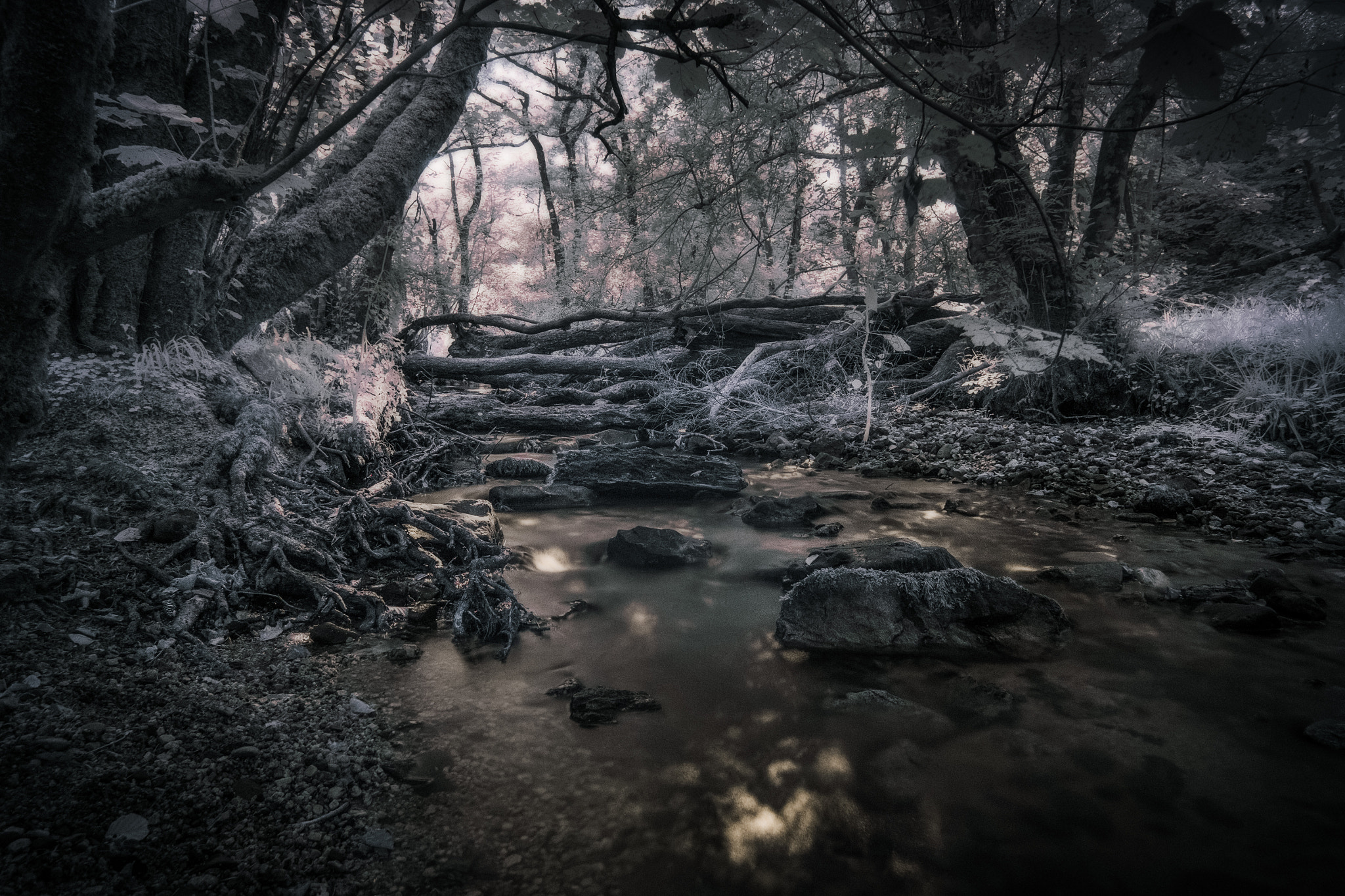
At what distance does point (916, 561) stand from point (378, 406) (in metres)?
5.18

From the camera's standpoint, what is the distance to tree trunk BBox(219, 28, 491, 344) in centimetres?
548

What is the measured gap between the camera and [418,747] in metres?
2.28

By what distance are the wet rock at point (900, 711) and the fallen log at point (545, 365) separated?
7039 mm

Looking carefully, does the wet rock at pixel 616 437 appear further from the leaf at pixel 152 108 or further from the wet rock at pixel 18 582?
the leaf at pixel 152 108

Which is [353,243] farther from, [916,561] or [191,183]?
[916,561]

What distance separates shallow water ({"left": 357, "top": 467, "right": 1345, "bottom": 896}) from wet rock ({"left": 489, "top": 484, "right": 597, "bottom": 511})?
219 cm

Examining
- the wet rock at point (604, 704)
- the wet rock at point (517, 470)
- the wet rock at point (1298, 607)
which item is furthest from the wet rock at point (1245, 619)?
the wet rock at point (517, 470)

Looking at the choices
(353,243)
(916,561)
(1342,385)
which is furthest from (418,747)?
(1342,385)

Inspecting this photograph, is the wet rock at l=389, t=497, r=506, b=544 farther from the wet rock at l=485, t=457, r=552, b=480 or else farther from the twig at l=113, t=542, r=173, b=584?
the wet rock at l=485, t=457, r=552, b=480

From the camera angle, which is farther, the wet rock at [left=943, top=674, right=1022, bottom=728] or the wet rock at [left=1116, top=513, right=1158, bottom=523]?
the wet rock at [left=1116, top=513, right=1158, bottom=523]

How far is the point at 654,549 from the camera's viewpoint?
4473 mm

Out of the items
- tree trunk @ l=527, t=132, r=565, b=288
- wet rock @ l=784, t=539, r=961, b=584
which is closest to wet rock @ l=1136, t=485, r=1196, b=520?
wet rock @ l=784, t=539, r=961, b=584

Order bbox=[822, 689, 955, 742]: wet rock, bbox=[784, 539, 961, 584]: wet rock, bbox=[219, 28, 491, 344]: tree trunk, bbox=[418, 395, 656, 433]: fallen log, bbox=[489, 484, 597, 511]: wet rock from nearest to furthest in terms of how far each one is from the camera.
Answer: bbox=[822, 689, 955, 742]: wet rock → bbox=[784, 539, 961, 584]: wet rock → bbox=[219, 28, 491, 344]: tree trunk → bbox=[489, 484, 597, 511]: wet rock → bbox=[418, 395, 656, 433]: fallen log

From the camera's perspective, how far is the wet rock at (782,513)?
5188 mm
